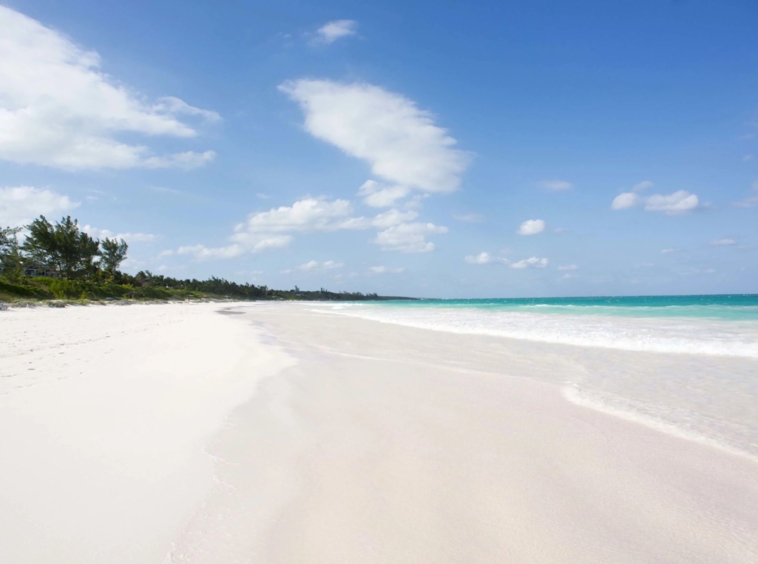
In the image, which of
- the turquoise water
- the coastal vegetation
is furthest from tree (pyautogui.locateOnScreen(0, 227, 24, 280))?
the turquoise water

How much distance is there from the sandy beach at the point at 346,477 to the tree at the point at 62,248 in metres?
61.3

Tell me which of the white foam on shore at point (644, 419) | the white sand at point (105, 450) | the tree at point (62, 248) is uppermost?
the tree at point (62, 248)

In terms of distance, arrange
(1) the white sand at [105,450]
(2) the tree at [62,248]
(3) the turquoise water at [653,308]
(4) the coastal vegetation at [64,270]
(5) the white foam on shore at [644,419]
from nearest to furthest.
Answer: (1) the white sand at [105,450] → (5) the white foam on shore at [644,419] → (3) the turquoise water at [653,308] → (4) the coastal vegetation at [64,270] → (2) the tree at [62,248]

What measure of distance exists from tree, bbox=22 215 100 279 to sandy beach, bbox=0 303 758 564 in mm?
61293

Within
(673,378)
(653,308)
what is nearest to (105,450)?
(673,378)

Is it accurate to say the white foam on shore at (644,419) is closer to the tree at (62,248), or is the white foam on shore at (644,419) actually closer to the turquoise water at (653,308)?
the turquoise water at (653,308)

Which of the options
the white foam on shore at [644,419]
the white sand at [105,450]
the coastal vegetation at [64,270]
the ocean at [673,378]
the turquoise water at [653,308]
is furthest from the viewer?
the coastal vegetation at [64,270]

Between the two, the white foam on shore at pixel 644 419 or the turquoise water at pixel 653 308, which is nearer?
the white foam on shore at pixel 644 419

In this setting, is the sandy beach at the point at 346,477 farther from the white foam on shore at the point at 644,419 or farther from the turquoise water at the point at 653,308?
the turquoise water at the point at 653,308

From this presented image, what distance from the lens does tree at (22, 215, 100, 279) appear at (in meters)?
53.8

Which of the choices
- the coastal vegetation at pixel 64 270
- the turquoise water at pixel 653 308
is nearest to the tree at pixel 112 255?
the coastal vegetation at pixel 64 270

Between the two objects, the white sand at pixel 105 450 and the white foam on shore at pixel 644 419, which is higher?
the white sand at pixel 105 450

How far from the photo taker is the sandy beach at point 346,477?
7.12ft

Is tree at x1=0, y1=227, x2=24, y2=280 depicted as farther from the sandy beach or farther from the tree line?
the sandy beach
